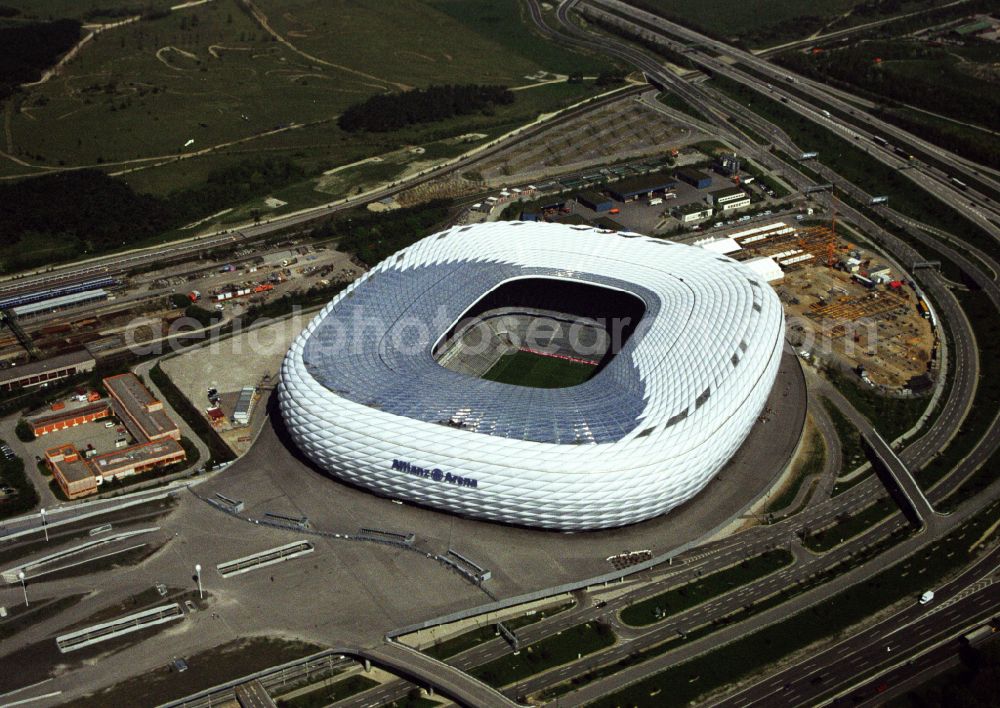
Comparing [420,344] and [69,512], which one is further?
[420,344]

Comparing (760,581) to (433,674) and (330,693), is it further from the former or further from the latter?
(330,693)

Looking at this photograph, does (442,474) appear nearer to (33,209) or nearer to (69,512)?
(69,512)


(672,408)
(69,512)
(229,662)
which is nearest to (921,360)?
(672,408)

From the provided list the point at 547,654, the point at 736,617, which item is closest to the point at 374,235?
the point at 547,654

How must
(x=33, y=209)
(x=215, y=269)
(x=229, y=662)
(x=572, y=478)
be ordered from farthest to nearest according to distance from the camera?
(x=33, y=209)
(x=215, y=269)
(x=572, y=478)
(x=229, y=662)

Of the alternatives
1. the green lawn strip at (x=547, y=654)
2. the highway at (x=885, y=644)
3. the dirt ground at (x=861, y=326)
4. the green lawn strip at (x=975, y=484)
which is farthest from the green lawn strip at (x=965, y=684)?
the dirt ground at (x=861, y=326)

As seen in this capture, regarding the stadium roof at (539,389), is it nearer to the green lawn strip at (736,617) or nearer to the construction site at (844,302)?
the green lawn strip at (736,617)

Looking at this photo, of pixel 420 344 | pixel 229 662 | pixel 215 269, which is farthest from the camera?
pixel 215 269
